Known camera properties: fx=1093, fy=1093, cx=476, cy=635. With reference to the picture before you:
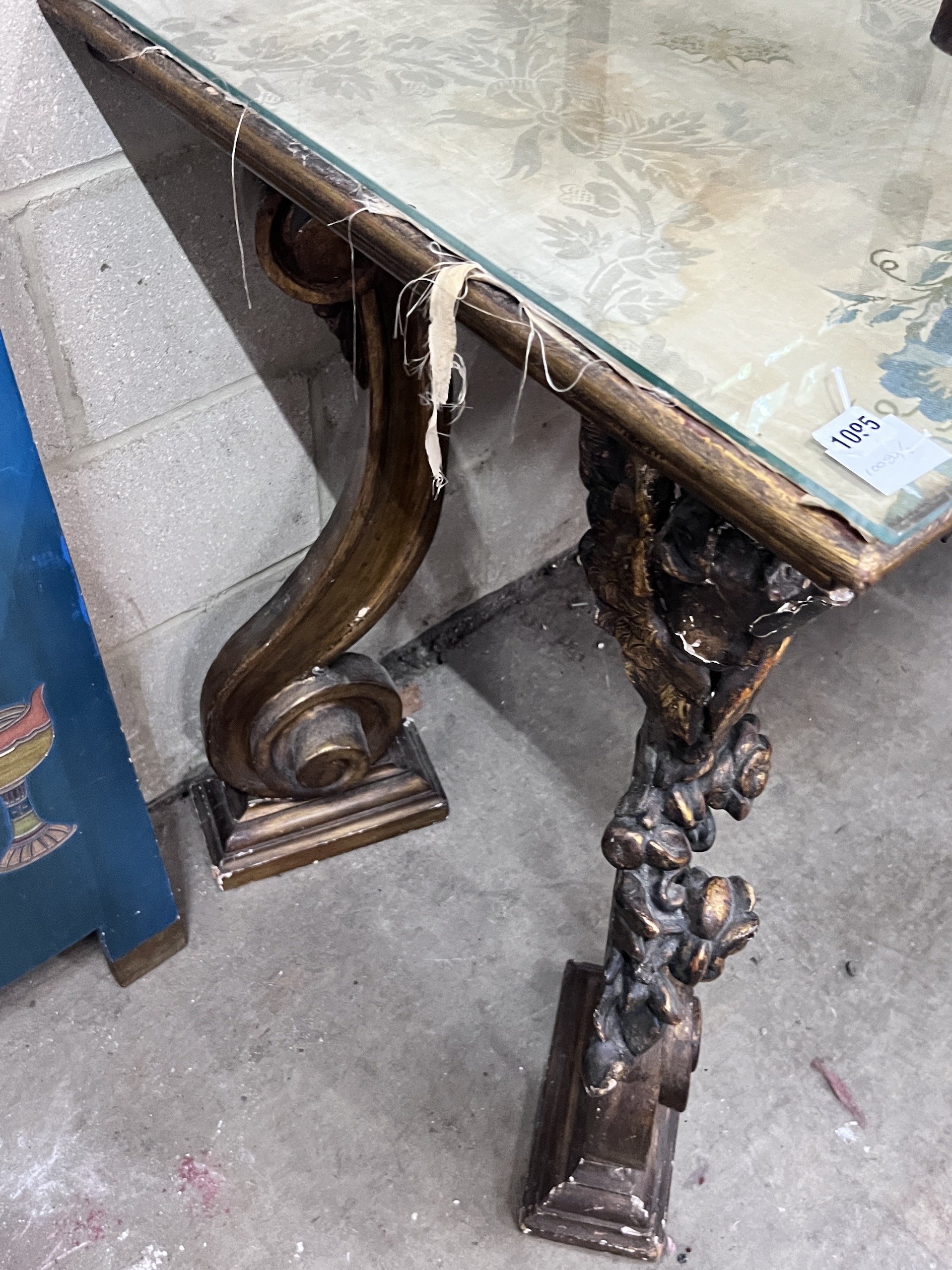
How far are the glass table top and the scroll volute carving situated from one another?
0.40 feet

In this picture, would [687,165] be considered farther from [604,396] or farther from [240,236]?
[240,236]

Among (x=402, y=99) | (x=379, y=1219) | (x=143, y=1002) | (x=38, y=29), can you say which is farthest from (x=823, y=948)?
(x=38, y=29)

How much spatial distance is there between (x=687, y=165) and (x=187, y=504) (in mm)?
602

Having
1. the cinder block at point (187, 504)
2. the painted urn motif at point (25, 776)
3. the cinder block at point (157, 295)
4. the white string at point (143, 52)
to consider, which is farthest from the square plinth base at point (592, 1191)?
the white string at point (143, 52)

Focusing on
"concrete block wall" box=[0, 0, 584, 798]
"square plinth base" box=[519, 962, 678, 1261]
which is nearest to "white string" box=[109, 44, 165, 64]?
"concrete block wall" box=[0, 0, 584, 798]

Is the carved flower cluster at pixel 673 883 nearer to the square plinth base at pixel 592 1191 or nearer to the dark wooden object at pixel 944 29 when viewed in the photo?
the square plinth base at pixel 592 1191

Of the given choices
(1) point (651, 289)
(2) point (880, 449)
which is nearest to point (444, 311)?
(1) point (651, 289)

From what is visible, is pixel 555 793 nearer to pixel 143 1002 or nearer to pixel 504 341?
pixel 143 1002

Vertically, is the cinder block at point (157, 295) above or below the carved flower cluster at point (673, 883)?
above

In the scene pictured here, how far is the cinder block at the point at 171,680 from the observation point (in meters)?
1.09

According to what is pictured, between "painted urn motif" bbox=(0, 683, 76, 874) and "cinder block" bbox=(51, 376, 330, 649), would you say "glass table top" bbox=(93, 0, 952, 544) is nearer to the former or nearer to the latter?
"cinder block" bbox=(51, 376, 330, 649)

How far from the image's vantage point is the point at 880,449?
435mm

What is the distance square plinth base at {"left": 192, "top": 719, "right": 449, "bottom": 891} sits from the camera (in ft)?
3.76

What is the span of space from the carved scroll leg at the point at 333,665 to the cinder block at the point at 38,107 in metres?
0.17
